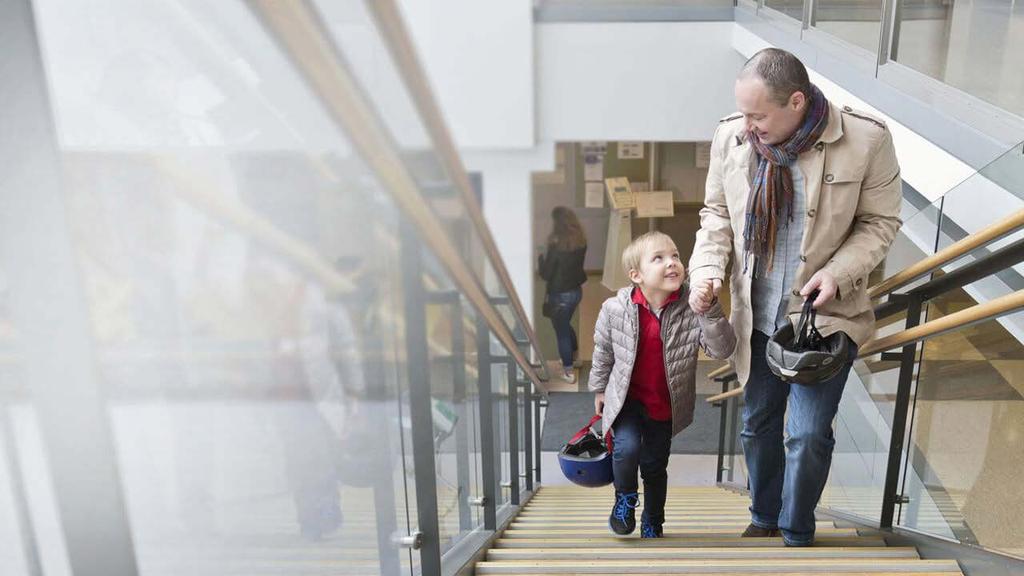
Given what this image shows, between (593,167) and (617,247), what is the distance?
1143 millimetres

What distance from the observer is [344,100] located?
996 millimetres

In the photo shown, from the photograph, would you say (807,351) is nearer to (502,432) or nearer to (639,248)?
(639,248)

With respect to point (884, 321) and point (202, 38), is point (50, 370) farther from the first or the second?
point (884, 321)

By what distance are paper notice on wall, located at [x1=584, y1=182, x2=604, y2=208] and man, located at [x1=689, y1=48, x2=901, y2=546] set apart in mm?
7883

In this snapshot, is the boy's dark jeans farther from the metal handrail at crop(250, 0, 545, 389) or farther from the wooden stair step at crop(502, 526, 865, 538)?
the metal handrail at crop(250, 0, 545, 389)

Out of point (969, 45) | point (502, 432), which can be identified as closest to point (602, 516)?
point (502, 432)

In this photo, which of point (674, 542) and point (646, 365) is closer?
point (646, 365)

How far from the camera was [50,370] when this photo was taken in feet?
2.18

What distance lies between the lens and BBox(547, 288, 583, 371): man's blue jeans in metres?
8.48

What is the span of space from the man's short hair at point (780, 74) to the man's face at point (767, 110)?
0.04ft

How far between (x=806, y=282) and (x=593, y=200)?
826cm

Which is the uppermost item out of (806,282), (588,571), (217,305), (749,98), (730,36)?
(730,36)

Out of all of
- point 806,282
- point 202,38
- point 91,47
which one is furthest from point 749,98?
point 91,47

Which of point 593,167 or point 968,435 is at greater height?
point 593,167
